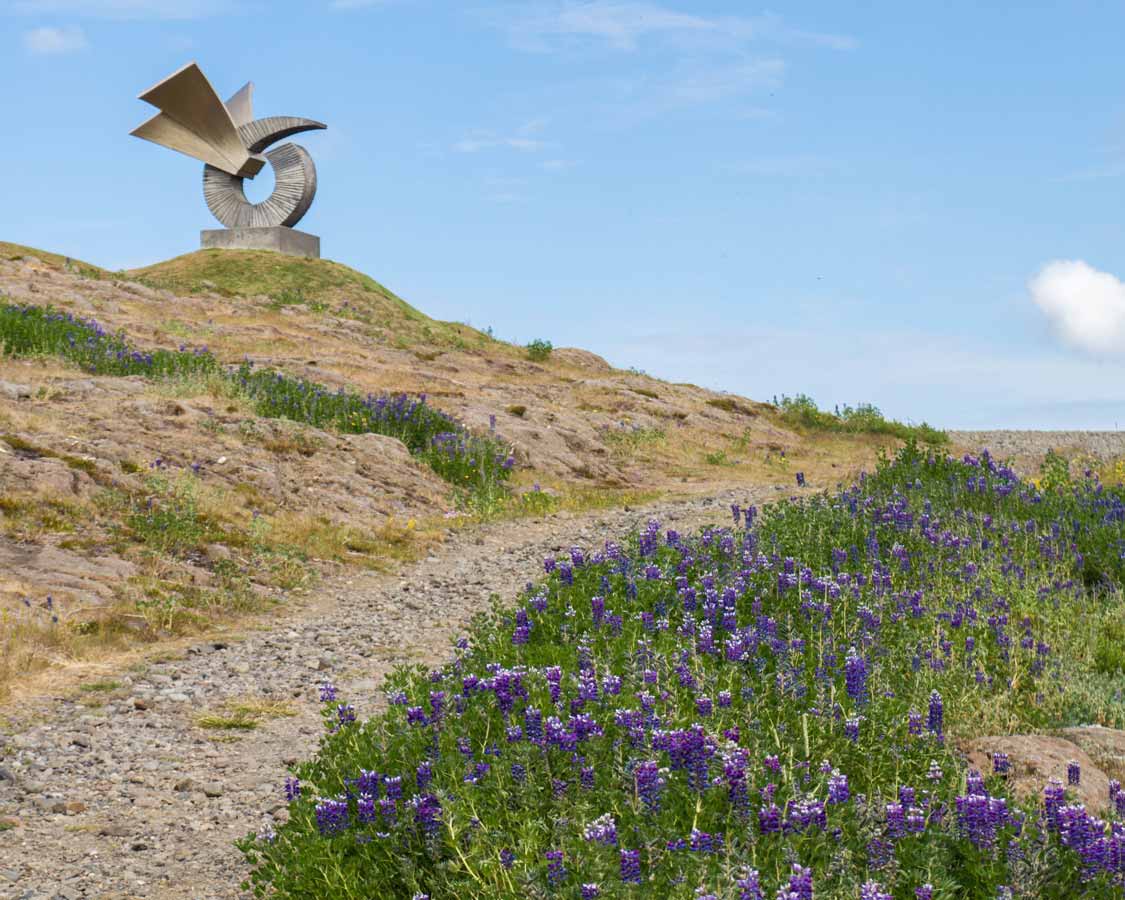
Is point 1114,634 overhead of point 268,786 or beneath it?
overhead

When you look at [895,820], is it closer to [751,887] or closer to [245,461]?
[751,887]

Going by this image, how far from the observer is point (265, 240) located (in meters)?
49.0

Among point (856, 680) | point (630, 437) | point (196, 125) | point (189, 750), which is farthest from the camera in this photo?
point (196, 125)

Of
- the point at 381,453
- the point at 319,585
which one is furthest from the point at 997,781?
the point at 381,453

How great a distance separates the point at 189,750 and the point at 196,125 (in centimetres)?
4633

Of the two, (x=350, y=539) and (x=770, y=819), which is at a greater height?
(x=770, y=819)

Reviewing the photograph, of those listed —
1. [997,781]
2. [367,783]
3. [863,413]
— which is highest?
[863,413]

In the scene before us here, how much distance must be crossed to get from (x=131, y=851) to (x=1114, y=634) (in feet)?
25.7

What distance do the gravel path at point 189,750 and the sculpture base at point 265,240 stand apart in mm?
39230

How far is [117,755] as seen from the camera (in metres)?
7.74

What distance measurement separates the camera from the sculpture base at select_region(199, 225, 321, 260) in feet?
161

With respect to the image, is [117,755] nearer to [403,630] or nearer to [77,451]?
[403,630]

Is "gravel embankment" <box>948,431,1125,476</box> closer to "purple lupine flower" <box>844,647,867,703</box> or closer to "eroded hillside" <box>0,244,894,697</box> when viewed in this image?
"eroded hillside" <box>0,244,894,697</box>

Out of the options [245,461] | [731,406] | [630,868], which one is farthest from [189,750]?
[731,406]
